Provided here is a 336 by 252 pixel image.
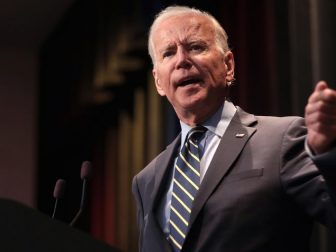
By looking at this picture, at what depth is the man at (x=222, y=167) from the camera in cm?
147

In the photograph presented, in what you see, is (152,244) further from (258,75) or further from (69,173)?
(69,173)

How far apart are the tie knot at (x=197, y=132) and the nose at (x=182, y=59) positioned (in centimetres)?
16

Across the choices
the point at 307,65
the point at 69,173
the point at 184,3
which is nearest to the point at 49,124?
the point at 69,173

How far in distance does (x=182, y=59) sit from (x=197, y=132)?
19cm

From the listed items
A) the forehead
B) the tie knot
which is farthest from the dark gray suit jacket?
the forehead

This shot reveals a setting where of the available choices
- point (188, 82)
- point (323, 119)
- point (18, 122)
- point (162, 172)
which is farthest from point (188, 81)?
point (18, 122)

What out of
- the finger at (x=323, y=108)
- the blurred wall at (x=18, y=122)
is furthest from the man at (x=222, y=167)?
the blurred wall at (x=18, y=122)

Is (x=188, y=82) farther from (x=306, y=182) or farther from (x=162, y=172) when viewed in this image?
(x=306, y=182)

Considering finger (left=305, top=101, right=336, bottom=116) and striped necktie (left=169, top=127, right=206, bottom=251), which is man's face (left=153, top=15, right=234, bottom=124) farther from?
finger (left=305, top=101, right=336, bottom=116)

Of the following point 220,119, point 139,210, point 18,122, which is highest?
point 220,119

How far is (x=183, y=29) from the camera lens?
6.17 ft

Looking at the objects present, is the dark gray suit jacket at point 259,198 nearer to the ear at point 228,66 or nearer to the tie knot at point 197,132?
the tie knot at point 197,132

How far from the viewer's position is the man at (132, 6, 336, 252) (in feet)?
4.83

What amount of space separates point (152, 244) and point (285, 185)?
34cm
